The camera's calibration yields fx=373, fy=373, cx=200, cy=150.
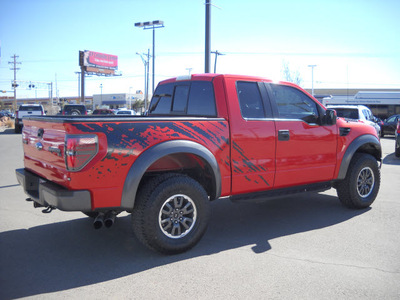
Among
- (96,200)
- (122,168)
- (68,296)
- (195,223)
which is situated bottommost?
(68,296)

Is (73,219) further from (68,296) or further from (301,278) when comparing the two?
(301,278)

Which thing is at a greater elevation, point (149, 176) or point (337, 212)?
point (149, 176)

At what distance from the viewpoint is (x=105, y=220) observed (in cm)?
373

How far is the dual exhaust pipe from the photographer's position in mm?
3703

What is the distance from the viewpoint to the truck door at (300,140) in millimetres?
4766

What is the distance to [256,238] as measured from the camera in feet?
14.9

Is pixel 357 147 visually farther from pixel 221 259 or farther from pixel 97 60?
pixel 97 60

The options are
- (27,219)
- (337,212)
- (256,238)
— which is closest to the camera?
(256,238)

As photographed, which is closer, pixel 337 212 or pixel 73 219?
pixel 73 219

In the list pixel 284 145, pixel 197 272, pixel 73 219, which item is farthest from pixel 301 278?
pixel 73 219

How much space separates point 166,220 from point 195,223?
13.7 inches

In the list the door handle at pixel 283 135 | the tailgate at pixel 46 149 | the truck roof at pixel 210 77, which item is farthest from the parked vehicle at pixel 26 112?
the door handle at pixel 283 135

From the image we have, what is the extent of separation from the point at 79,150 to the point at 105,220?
0.82m

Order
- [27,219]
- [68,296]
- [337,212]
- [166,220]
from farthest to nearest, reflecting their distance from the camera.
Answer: [337,212] < [27,219] < [166,220] < [68,296]
